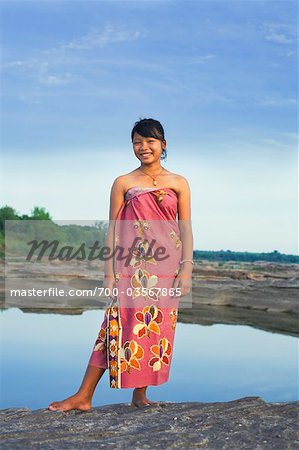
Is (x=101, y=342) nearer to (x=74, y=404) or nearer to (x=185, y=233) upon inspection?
(x=74, y=404)

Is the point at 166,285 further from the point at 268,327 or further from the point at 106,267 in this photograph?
the point at 268,327

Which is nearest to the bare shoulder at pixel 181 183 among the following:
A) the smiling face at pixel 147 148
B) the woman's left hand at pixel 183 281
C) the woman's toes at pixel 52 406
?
the smiling face at pixel 147 148

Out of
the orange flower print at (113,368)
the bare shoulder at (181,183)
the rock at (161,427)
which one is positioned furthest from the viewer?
the bare shoulder at (181,183)

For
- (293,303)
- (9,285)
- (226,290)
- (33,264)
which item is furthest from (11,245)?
(293,303)

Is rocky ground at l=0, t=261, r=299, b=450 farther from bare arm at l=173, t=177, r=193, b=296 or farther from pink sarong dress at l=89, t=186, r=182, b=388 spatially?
bare arm at l=173, t=177, r=193, b=296

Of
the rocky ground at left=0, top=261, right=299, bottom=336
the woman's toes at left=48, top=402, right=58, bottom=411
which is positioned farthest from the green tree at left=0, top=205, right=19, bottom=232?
the woman's toes at left=48, top=402, right=58, bottom=411

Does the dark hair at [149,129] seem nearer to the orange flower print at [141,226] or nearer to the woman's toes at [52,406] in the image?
the orange flower print at [141,226]

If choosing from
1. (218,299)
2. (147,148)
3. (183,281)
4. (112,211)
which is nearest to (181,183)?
(147,148)

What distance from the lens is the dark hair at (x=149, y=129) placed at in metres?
3.22

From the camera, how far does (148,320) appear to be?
324 cm

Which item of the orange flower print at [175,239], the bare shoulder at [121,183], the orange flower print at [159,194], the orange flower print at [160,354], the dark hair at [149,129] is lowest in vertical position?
the orange flower print at [160,354]

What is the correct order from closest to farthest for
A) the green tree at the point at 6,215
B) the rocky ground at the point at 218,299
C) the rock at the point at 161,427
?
1. the rock at the point at 161,427
2. the rocky ground at the point at 218,299
3. the green tree at the point at 6,215

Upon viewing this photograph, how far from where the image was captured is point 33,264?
1662 centimetres

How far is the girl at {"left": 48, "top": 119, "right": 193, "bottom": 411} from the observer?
3209 millimetres
